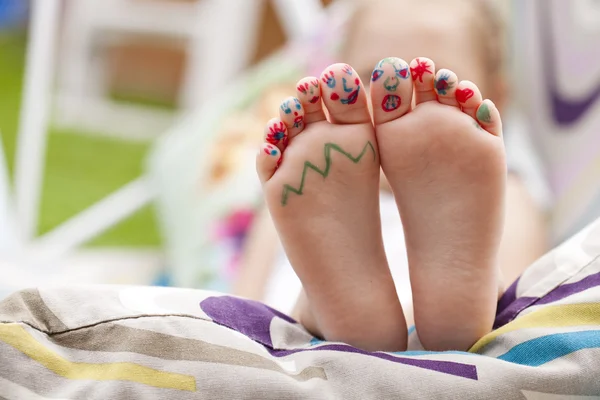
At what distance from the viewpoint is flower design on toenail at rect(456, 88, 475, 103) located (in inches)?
19.8

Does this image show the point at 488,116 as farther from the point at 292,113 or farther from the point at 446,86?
the point at 292,113

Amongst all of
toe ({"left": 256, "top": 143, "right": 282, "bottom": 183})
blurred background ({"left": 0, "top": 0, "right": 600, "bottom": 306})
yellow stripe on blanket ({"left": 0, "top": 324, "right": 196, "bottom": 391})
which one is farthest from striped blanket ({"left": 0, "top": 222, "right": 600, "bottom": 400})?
blurred background ({"left": 0, "top": 0, "right": 600, "bottom": 306})

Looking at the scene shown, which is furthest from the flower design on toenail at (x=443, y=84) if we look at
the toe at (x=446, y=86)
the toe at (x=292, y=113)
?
the toe at (x=292, y=113)

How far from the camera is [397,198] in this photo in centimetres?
54

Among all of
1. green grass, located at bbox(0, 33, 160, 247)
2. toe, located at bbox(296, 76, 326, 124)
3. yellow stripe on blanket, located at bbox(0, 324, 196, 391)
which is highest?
toe, located at bbox(296, 76, 326, 124)

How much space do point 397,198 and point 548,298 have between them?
5.4 inches

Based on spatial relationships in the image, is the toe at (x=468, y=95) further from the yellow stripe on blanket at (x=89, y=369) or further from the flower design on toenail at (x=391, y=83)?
the yellow stripe on blanket at (x=89, y=369)

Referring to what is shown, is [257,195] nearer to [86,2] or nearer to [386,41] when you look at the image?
[386,41]

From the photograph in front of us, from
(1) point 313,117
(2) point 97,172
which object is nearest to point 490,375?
(1) point 313,117

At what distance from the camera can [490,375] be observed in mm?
420

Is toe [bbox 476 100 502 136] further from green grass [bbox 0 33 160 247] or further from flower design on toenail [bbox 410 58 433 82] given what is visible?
green grass [bbox 0 33 160 247]

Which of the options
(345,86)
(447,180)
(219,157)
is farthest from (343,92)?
(219,157)

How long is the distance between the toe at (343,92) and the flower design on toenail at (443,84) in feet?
0.18

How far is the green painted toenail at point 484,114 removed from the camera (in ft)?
1.65
